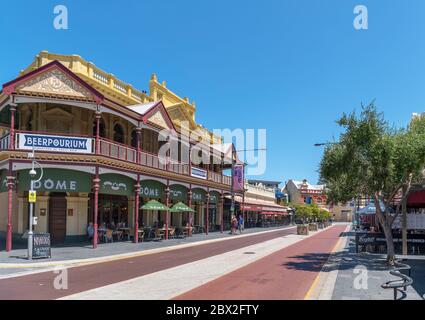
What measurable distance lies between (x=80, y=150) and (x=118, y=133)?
6.92 m

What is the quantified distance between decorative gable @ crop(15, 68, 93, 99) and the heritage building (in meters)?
0.05

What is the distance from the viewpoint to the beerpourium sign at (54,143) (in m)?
21.1

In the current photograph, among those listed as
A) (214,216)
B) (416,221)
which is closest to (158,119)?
(416,221)

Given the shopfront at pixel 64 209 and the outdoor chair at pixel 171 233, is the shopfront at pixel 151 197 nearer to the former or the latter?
the outdoor chair at pixel 171 233

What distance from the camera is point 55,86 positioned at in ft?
72.2

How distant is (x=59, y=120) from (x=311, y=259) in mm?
16075

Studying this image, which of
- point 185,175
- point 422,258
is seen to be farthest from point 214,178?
point 422,258

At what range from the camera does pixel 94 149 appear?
2255 cm

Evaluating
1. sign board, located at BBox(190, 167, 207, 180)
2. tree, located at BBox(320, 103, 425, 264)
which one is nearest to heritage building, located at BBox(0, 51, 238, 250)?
sign board, located at BBox(190, 167, 207, 180)

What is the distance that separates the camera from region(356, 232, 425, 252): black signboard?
66.9 ft

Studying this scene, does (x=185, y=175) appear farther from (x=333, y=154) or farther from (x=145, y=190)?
(x=333, y=154)

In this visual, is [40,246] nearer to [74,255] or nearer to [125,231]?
[74,255]

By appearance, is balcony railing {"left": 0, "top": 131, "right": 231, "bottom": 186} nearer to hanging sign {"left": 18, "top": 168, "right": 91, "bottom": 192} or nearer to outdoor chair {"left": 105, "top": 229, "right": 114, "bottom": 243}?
hanging sign {"left": 18, "top": 168, "right": 91, "bottom": 192}

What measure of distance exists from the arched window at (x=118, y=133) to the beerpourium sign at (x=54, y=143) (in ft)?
20.1
